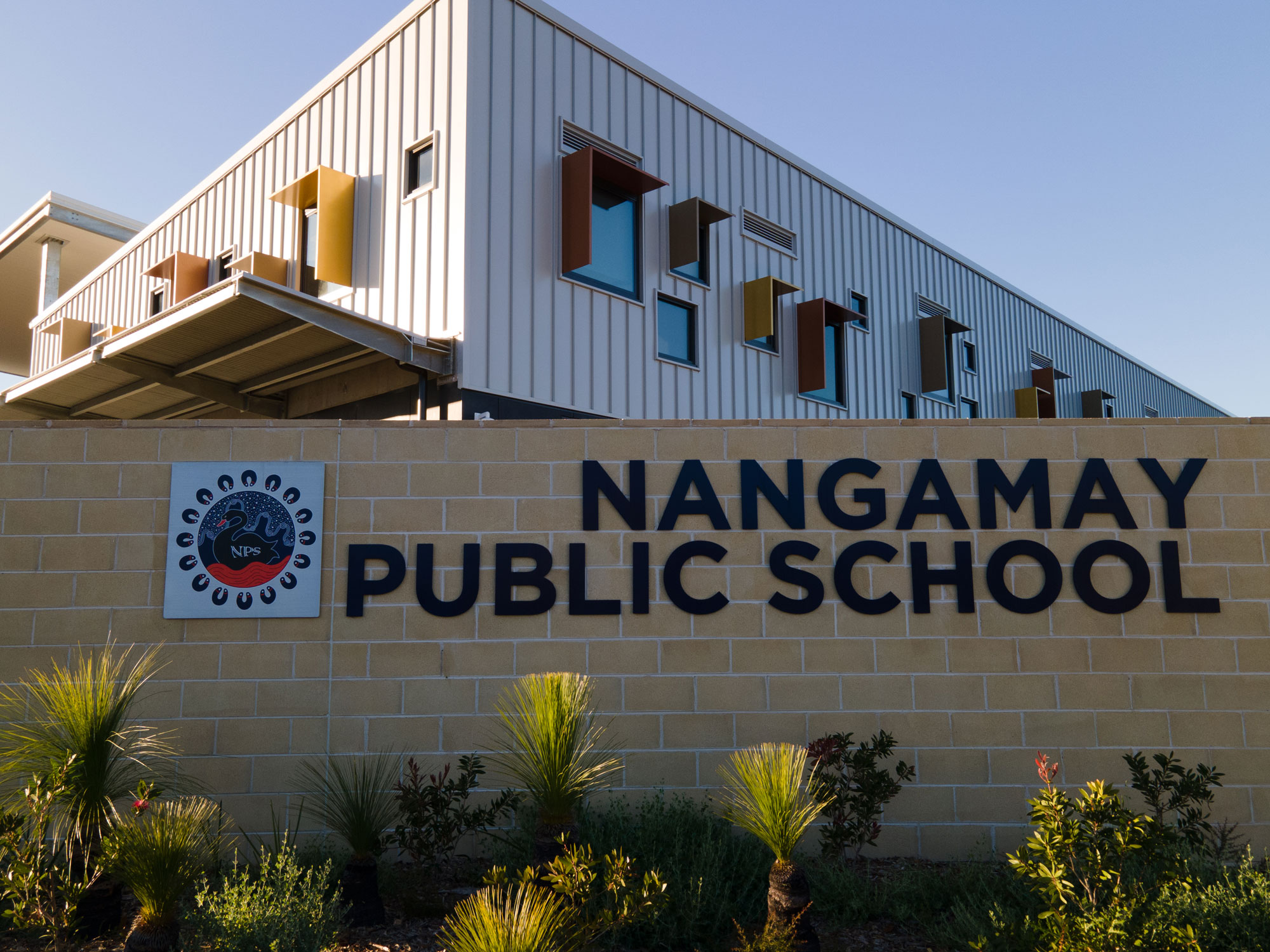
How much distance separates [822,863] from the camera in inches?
197

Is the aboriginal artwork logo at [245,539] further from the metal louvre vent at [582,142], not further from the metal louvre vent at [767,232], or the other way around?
the metal louvre vent at [767,232]

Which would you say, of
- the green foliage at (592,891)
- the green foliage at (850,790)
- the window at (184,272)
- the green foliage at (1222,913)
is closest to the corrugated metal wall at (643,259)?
the green foliage at (850,790)

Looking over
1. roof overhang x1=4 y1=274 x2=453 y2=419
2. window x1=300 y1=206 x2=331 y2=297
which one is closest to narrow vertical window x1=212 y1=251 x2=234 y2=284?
window x1=300 y1=206 x2=331 y2=297

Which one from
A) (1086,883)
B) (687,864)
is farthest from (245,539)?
(1086,883)

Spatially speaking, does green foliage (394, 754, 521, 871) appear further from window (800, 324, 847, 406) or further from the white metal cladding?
window (800, 324, 847, 406)

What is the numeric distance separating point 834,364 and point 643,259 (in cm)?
488

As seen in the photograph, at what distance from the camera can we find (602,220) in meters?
12.0

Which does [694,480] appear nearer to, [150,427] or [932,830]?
[932,830]

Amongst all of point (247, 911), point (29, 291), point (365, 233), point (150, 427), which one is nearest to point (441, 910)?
point (247, 911)

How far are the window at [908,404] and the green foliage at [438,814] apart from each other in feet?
44.9

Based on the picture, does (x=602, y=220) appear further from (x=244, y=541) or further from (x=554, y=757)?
(x=554, y=757)

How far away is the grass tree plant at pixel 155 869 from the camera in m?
3.93

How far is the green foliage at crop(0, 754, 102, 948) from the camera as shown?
13.1 feet

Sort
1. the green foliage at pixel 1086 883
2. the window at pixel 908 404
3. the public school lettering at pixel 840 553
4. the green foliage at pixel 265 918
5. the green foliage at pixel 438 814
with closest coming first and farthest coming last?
the green foliage at pixel 1086 883, the green foliage at pixel 265 918, the green foliage at pixel 438 814, the public school lettering at pixel 840 553, the window at pixel 908 404
